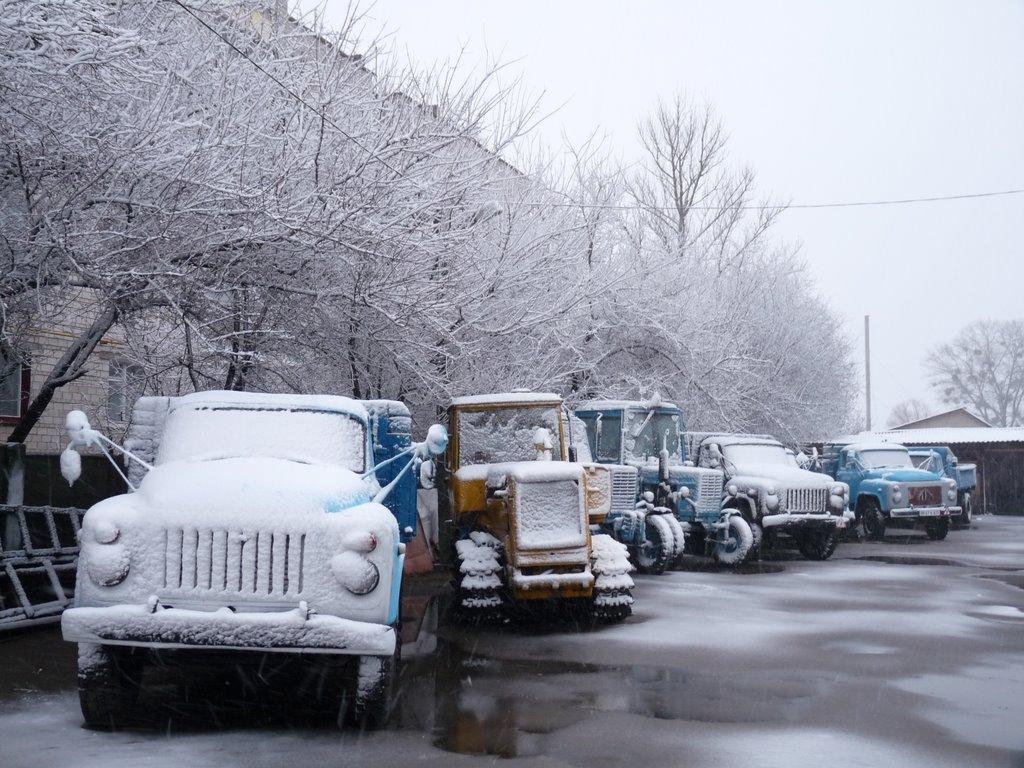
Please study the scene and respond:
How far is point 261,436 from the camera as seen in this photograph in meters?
7.48

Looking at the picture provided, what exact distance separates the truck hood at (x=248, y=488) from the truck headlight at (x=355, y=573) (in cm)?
37

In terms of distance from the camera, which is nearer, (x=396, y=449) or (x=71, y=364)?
(x=396, y=449)

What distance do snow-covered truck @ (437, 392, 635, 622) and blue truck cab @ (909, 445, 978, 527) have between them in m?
18.8

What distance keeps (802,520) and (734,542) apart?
2037 mm

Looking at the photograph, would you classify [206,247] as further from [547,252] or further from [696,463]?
[696,463]

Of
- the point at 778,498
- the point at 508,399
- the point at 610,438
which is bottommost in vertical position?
the point at 778,498

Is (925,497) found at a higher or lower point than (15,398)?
lower

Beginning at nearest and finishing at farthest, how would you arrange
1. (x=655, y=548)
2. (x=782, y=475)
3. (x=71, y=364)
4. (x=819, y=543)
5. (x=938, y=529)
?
(x=71, y=364) < (x=655, y=548) < (x=819, y=543) < (x=782, y=475) < (x=938, y=529)

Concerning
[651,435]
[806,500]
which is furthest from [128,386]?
[806,500]

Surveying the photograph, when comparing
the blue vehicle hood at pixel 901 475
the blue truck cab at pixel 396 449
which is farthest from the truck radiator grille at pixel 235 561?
the blue vehicle hood at pixel 901 475

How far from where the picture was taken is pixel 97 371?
21016mm

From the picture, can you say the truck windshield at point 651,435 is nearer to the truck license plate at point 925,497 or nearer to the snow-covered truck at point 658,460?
the snow-covered truck at point 658,460

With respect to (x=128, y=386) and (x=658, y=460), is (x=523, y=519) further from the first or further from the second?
(x=128, y=386)

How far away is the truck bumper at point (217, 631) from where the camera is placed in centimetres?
582
